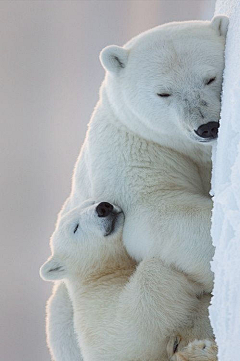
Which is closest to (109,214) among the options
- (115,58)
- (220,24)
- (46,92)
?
(115,58)

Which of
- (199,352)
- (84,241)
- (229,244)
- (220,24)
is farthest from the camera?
(84,241)

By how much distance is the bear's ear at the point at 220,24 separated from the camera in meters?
0.97

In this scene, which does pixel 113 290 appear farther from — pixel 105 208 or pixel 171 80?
pixel 171 80

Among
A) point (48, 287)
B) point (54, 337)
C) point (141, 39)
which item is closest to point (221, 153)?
point (141, 39)

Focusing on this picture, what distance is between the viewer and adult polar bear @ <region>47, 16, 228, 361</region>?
3.07 ft

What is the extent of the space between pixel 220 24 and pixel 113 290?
21.1 inches

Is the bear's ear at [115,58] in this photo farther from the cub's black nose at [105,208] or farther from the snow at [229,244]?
the snow at [229,244]

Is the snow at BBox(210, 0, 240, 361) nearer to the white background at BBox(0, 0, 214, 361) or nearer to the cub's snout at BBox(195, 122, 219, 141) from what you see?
the cub's snout at BBox(195, 122, 219, 141)

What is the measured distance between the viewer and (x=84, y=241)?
1229mm

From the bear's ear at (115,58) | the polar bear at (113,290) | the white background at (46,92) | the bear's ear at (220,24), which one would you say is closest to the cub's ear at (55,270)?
the polar bear at (113,290)

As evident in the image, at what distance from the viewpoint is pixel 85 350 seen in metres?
1.08

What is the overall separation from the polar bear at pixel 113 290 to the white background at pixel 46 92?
1.04 m

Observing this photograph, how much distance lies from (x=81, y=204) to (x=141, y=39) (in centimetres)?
38

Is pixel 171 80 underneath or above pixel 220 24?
underneath
